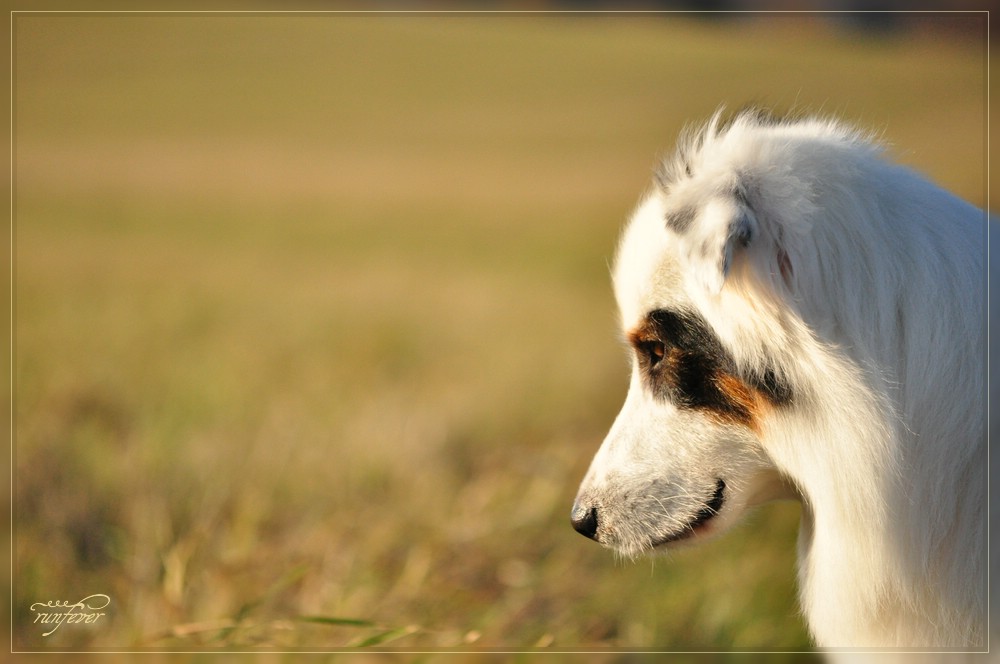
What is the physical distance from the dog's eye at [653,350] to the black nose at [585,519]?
41cm

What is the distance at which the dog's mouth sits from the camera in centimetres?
212

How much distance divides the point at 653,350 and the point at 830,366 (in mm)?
417

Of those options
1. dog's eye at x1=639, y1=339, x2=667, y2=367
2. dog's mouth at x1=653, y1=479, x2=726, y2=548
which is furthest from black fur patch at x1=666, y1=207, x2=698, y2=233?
dog's mouth at x1=653, y1=479, x2=726, y2=548

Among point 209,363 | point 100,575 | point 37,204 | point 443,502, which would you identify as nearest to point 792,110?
point 443,502

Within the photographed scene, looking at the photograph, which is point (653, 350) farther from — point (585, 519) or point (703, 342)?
point (585, 519)

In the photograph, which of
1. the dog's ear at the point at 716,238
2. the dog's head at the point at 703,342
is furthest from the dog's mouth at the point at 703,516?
the dog's ear at the point at 716,238

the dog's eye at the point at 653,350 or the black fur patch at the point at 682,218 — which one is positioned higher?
the black fur patch at the point at 682,218

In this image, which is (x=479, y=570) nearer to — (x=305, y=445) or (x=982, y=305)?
(x=305, y=445)

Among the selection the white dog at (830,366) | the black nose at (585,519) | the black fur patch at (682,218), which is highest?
the black fur patch at (682,218)

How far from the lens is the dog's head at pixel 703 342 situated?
1825 millimetres

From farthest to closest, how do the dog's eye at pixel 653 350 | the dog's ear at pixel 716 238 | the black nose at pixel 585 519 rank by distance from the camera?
the black nose at pixel 585 519, the dog's eye at pixel 653 350, the dog's ear at pixel 716 238

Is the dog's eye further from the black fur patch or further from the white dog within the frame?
the black fur patch

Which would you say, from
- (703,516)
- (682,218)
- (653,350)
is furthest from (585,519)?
(682,218)

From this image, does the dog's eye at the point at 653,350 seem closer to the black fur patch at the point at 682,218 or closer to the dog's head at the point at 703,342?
the dog's head at the point at 703,342
